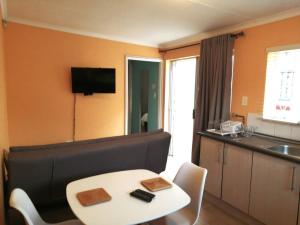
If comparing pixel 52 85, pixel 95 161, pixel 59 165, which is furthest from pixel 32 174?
pixel 52 85

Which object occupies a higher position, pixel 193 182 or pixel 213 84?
pixel 213 84

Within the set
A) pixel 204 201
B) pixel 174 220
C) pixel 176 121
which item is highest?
pixel 176 121

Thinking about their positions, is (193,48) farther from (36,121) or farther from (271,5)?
(36,121)

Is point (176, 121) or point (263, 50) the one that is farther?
point (176, 121)

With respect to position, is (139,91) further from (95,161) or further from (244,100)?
(95,161)

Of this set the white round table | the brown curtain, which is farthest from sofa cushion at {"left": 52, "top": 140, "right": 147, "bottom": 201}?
the brown curtain

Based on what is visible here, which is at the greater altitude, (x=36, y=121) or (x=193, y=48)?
(x=193, y=48)

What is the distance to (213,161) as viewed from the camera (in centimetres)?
278

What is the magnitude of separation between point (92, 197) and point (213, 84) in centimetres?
257

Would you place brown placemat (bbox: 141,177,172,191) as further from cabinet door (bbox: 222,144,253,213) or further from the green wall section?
the green wall section

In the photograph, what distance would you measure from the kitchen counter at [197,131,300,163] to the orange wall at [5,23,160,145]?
7.42ft

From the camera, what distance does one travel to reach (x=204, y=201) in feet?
9.55

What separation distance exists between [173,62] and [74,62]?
207cm

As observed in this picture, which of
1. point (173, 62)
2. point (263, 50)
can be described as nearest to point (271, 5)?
point (263, 50)
